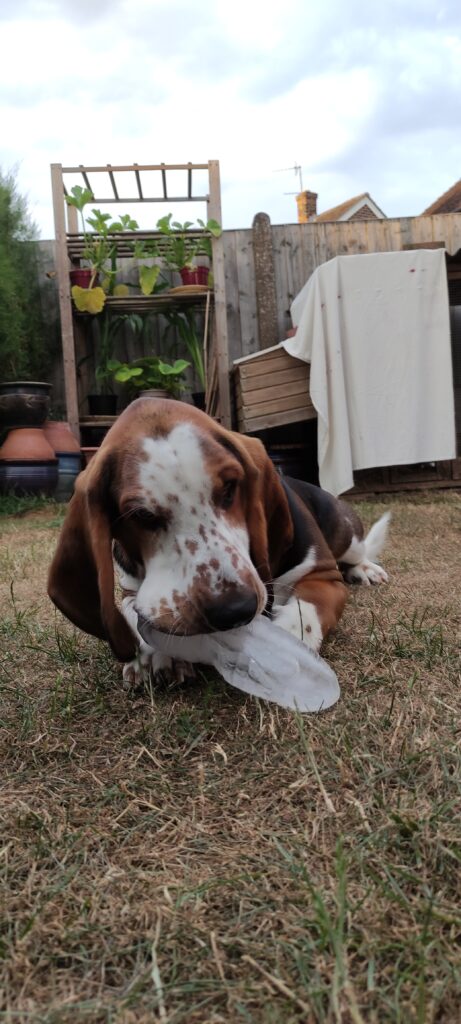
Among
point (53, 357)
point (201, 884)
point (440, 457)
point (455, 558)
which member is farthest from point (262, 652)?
point (53, 357)

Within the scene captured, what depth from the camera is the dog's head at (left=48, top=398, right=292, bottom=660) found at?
170cm

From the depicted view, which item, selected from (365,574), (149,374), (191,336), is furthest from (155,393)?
(365,574)

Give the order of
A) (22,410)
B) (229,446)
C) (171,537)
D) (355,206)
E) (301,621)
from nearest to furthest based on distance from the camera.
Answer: (171,537) < (229,446) < (301,621) < (22,410) < (355,206)

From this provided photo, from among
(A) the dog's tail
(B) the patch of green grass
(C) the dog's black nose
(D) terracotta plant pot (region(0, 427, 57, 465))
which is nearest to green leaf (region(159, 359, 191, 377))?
(D) terracotta plant pot (region(0, 427, 57, 465))

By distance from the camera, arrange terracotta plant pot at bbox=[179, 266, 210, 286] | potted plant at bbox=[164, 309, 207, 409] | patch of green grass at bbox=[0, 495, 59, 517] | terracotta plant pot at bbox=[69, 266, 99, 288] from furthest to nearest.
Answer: potted plant at bbox=[164, 309, 207, 409], terracotta plant pot at bbox=[179, 266, 210, 286], terracotta plant pot at bbox=[69, 266, 99, 288], patch of green grass at bbox=[0, 495, 59, 517]

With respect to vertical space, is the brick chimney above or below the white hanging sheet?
above

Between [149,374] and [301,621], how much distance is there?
643 centimetres

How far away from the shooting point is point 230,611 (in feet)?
5.42

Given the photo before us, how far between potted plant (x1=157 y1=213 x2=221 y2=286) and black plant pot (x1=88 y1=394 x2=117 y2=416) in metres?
1.51

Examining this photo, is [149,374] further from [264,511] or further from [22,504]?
[264,511]

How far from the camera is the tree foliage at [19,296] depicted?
799 cm

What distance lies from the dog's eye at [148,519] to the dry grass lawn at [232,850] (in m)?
0.44

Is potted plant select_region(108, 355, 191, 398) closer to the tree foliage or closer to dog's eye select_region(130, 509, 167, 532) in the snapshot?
the tree foliage

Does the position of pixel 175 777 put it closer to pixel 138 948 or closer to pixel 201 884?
pixel 201 884
